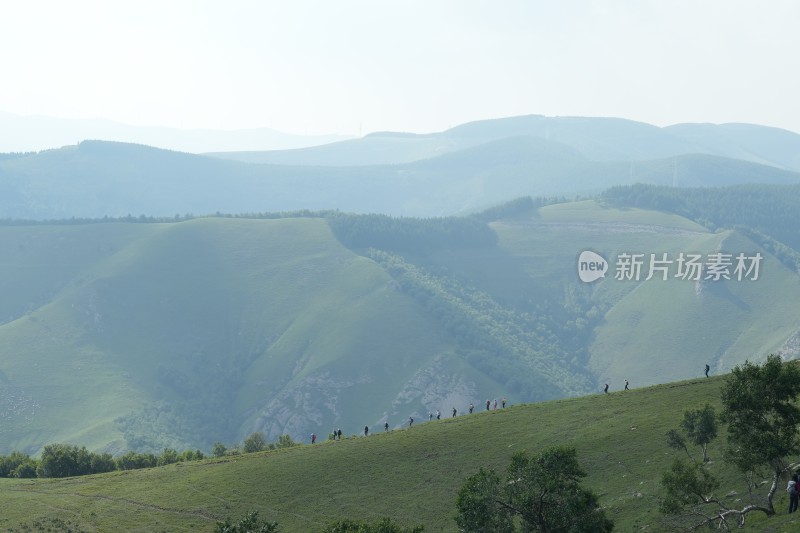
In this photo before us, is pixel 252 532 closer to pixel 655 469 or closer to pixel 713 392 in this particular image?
pixel 655 469

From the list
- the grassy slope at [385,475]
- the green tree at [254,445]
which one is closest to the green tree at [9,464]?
the grassy slope at [385,475]

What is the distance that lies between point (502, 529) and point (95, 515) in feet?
147

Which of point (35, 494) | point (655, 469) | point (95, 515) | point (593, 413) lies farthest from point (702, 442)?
point (35, 494)

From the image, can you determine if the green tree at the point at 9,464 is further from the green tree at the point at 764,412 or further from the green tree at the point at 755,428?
the green tree at the point at 764,412

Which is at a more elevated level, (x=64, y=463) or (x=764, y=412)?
(x=764, y=412)

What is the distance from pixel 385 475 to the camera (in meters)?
86.6

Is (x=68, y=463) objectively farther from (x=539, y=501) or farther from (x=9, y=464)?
(x=539, y=501)

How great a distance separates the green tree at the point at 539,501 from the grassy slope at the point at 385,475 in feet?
→ 57.0

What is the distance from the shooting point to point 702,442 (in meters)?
67.9

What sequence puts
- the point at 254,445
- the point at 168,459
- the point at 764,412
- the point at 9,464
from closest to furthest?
the point at 764,412, the point at 9,464, the point at 168,459, the point at 254,445

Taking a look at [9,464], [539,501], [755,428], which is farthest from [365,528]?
[9,464]

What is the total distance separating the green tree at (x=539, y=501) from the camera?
48.7m

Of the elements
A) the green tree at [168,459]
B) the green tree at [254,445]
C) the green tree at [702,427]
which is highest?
the green tree at [702,427]

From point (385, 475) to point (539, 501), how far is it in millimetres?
39104
